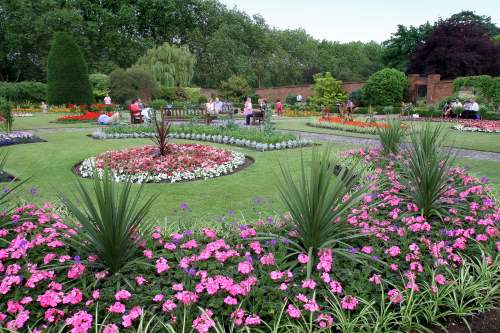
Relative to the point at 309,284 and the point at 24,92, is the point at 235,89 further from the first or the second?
the point at 309,284

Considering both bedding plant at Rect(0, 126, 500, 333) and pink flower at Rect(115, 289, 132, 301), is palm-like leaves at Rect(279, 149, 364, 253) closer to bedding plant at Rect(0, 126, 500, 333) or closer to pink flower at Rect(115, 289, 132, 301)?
bedding plant at Rect(0, 126, 500, 333)

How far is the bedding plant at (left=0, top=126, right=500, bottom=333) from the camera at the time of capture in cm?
229

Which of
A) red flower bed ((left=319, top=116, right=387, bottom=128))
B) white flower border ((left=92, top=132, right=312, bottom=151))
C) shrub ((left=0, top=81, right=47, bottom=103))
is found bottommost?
white flower border ((left=92, top=132, right=312, bottom=151))

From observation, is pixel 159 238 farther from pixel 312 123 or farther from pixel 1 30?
pixel 1 30

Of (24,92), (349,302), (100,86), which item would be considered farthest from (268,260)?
(24,92)

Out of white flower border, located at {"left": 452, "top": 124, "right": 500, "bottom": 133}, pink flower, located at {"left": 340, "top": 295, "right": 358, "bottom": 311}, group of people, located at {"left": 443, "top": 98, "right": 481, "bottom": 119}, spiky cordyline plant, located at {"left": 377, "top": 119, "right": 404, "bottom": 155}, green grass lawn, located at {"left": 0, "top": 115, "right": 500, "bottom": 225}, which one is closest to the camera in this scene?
pink flower, located at {"left": 340, "top": 295, "right": 358, "bottom": 311}

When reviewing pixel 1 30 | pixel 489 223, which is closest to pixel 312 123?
pixel 489 223

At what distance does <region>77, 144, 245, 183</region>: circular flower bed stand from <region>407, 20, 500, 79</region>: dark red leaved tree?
3204 cm

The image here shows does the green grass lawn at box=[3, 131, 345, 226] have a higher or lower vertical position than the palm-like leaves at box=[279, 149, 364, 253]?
lower

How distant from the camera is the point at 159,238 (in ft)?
10.1

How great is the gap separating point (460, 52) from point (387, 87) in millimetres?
7706

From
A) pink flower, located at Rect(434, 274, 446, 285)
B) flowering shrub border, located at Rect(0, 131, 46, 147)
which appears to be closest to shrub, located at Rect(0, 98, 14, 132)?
flowering shrub border, located at Rect(0, 131, 46, 147)

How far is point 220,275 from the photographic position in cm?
255

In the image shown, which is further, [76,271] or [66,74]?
[66,74]
